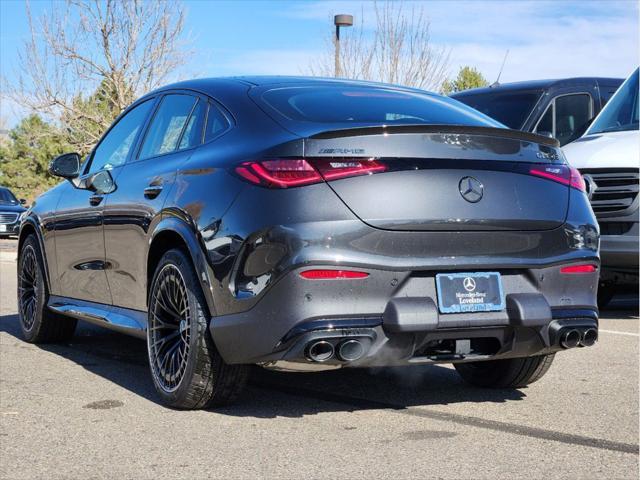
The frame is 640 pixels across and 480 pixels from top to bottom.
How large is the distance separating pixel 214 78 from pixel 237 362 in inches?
70.8

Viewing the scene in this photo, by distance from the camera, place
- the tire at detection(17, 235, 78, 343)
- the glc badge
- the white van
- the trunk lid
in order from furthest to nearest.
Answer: the white van < the tire at detection(17, 235, 78, 343) < the glc badge < the trunk lid

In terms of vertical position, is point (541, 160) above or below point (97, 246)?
above

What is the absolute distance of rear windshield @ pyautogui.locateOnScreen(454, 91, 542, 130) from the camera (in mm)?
11164

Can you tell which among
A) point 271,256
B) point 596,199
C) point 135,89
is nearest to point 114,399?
point 271,256

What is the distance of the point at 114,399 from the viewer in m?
5.40

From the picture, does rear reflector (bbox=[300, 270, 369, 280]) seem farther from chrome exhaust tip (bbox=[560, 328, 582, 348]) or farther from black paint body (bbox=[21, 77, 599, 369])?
chrome exhaust tip (bbox=[560, 328, 582, 348])

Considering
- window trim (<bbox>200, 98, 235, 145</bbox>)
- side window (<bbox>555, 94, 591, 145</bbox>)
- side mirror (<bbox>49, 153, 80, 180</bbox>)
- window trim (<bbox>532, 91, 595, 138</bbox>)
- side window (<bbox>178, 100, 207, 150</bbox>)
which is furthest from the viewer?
side window (<bbox>555, 94, 591, 145</bbox>)

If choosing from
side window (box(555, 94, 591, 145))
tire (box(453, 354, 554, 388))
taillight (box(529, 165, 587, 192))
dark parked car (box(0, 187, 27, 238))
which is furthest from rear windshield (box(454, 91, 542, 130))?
dark parked car (box(0, 187, 27, 238))

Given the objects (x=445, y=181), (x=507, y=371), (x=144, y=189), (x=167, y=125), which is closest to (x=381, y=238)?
(x=445, y=181)

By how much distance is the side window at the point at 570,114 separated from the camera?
11.4 m

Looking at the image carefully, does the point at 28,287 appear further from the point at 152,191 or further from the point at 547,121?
the point at 547,121

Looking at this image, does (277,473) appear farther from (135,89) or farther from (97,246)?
(135,89)

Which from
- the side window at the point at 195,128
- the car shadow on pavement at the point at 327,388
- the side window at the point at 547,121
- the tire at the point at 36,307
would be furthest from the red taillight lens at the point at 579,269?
the side window at the point at 547,121

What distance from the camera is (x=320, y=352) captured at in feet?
14.4
